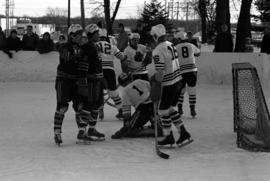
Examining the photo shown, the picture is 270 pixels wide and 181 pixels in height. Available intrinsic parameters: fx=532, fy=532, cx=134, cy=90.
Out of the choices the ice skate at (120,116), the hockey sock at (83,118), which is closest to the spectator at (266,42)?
the ice skate at (120,116)

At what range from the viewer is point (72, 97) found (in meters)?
7.66

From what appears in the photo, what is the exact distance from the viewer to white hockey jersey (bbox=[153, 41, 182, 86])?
7.22 metres

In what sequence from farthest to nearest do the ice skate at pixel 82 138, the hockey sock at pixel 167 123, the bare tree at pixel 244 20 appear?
1. the bare tree at pixel 244 20
2. the ice skate at pixel 82 138
3. the hockey sock at pixel 167 123

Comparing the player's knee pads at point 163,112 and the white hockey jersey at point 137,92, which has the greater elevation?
the white hockey jersey at point 137,92

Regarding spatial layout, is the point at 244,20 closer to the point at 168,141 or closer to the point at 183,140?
the point at 183,140

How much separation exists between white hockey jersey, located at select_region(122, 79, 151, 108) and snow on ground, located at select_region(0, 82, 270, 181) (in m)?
0.65

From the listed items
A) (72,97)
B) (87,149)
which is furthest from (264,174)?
(72,97)

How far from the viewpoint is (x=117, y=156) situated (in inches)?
272

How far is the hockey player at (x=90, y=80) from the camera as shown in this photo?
747 cm

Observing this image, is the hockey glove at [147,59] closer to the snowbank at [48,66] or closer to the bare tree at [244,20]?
the snowbank at [48,66]

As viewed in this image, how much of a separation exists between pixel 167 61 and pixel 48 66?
986 cm

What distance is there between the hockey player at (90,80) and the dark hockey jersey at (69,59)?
78mm

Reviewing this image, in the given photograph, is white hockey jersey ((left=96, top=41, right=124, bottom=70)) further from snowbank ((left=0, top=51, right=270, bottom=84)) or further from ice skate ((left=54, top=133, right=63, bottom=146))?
snowbank ((left=0, top=51, right=270, bottom=84))

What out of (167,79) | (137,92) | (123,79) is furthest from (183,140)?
(123,79)
